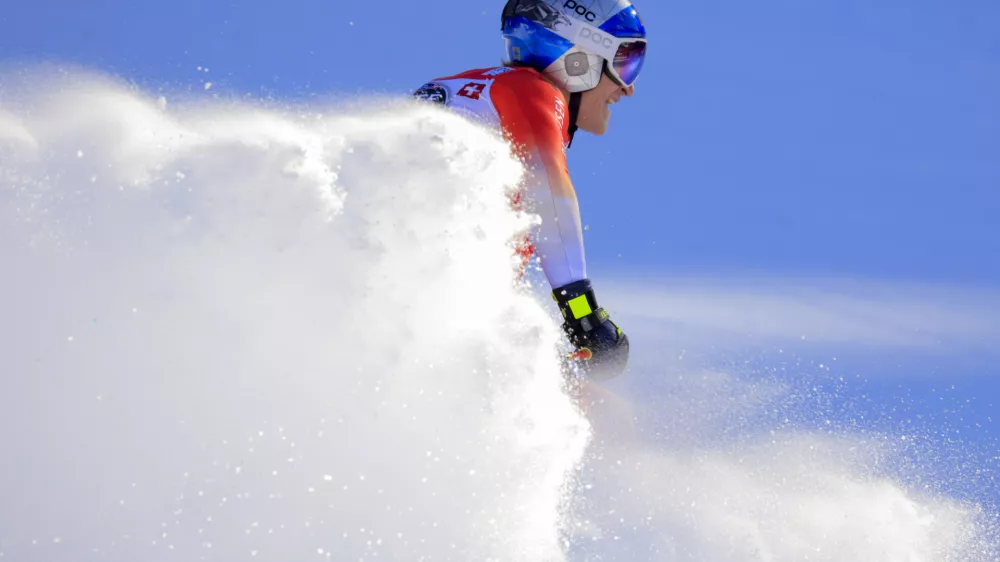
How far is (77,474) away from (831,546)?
488 centimetres

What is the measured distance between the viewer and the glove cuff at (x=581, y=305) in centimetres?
584

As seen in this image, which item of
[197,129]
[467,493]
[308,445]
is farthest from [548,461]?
[197,129]

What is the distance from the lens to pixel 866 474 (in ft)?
26.0

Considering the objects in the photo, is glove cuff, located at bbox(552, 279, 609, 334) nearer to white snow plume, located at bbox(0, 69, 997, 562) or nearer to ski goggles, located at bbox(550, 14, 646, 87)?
white snow plume, located at bbox(0, 69, 997, 562)

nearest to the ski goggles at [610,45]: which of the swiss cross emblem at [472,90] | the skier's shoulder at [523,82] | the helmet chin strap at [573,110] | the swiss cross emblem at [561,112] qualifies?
the helmet chin strap at [573,110]

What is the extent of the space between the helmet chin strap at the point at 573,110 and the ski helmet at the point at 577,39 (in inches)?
2.3

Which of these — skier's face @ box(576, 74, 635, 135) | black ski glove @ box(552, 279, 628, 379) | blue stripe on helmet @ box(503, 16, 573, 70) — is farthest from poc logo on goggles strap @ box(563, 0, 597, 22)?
black ski glove @ box(552, 279, 628, 379)

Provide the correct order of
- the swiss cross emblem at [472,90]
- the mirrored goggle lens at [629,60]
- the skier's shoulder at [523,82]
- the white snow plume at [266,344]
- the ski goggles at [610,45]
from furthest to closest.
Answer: the mirrored goggle lens at [629,60] → the ski goggles at [610,45] → the swiss cross emblem at [472,90] → the skier's shoulder at [523,82] → the white snow plume at [266,344]

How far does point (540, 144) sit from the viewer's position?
19.3 ft

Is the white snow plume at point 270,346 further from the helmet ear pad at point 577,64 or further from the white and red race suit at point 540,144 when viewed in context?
the helmet ear pad at point 577,64

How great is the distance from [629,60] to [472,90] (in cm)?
119

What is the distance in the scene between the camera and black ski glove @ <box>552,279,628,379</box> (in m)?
5.85

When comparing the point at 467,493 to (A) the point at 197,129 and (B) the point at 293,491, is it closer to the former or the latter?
(B) the point at 293,491

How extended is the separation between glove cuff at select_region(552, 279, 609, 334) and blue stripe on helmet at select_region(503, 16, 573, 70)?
1.72m
